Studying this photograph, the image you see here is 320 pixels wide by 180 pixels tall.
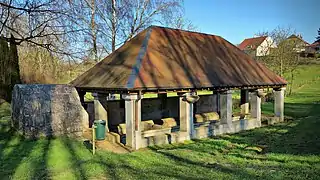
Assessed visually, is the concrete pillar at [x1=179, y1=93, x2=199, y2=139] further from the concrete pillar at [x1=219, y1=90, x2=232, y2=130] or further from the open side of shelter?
the concrete pillar at [x1=219, y1=90, x2=232, y2=130]

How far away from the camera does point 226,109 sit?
520 inches

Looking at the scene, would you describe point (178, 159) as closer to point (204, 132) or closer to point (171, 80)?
point (171, 80)

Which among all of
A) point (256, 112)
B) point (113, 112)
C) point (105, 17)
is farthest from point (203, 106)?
point (105, 17)

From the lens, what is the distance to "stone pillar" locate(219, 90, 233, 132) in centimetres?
1304

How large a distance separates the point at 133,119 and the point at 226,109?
17.2 feet

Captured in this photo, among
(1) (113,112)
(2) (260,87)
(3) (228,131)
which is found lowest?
(3) (228,131)

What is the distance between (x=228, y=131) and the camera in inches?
525

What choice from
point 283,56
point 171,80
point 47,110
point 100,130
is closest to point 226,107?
point 171,80

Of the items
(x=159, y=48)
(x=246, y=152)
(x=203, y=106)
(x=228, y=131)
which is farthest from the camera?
(x=203, y=106)

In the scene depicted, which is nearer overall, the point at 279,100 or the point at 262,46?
the point at 279,100

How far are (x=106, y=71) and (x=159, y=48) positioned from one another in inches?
93.4

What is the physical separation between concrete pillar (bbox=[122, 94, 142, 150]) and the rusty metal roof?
435mm

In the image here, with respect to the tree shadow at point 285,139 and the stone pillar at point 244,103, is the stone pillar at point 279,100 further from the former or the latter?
the tree shadow at point 285,139

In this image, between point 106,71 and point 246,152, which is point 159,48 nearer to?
point 106,71
